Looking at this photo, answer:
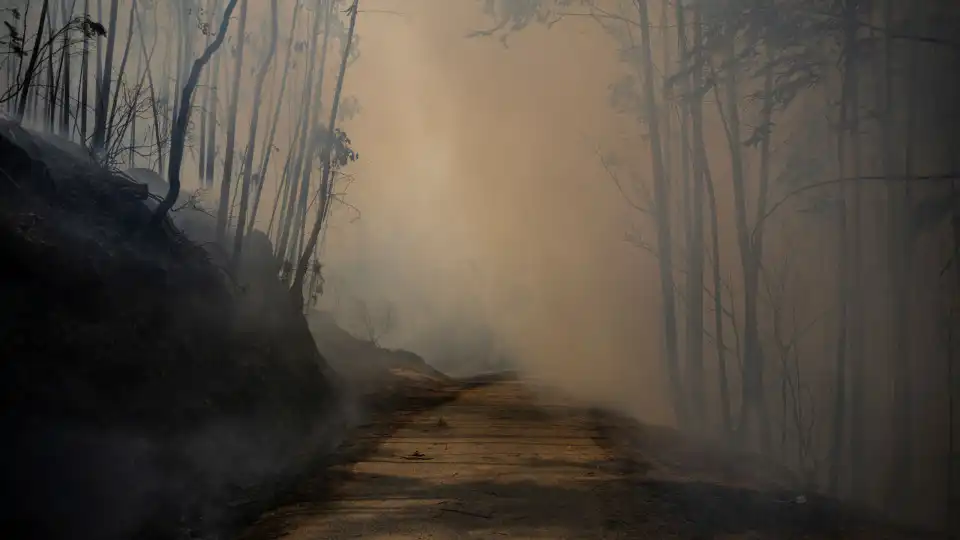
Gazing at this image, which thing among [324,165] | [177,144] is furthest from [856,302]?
[324,165]

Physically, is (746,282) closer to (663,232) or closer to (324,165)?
(663,232)

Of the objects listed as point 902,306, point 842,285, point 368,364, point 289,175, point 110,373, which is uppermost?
point 289,175

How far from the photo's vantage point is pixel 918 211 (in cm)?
532

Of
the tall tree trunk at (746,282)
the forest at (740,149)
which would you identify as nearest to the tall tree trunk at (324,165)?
the forest at (740,149)

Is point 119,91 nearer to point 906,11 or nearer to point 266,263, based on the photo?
point 266,263

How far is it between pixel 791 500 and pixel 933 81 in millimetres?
4199

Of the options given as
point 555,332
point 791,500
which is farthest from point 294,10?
point 555,332

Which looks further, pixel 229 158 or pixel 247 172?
pixel 247 172

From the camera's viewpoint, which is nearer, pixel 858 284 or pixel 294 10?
pixel 858 284

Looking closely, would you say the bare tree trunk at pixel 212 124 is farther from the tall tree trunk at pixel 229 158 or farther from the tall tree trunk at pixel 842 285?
the tall tree trunk at pixel 842 285

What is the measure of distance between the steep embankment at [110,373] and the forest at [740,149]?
2.15 ft

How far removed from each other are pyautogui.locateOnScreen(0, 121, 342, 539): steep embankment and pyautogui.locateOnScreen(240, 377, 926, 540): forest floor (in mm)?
519

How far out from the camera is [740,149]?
8.16 metres

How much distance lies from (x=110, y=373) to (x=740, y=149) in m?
7.25
